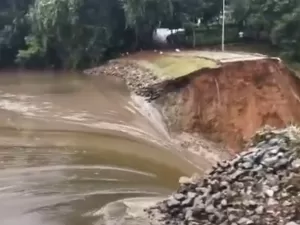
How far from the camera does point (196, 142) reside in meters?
13.7

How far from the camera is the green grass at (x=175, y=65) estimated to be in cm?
1628

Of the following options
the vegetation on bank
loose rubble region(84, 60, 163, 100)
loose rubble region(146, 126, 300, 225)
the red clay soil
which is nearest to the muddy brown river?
loose rubble region(84, 60, 163, 100)

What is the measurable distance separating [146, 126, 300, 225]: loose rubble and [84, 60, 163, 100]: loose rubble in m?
9.57

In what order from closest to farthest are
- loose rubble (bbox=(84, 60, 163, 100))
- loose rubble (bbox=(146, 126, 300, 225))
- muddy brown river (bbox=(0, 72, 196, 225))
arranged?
loose rubble (bbox=(146, 126, 300, 225)) → muddy brown river (bbox=(0, 72, 196, 225)) → loose rubble (bbox=(84, 60, 163, 100))

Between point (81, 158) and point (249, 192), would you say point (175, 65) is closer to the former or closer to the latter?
point (81, 158)

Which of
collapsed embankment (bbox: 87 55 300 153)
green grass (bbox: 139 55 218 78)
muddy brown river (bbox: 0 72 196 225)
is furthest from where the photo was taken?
green grass (bbox: 139 55 218 78)

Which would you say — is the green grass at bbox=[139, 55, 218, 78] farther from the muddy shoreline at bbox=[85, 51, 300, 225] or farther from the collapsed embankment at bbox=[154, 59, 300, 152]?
the collapsed embankment at bbox=[154, 59, 300, 152]

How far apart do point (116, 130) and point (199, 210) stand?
756 cm

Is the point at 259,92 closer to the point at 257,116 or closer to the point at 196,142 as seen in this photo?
the point at 257,116

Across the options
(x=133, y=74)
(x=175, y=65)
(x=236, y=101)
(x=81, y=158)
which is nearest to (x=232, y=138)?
(x=236, y=101)

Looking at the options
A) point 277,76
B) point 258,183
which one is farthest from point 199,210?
point 277,76

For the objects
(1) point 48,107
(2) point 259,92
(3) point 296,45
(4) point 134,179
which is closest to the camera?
(4) point 134,179

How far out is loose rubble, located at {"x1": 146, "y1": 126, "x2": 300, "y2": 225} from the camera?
645 centimetres

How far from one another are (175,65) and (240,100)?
15.3 feet
